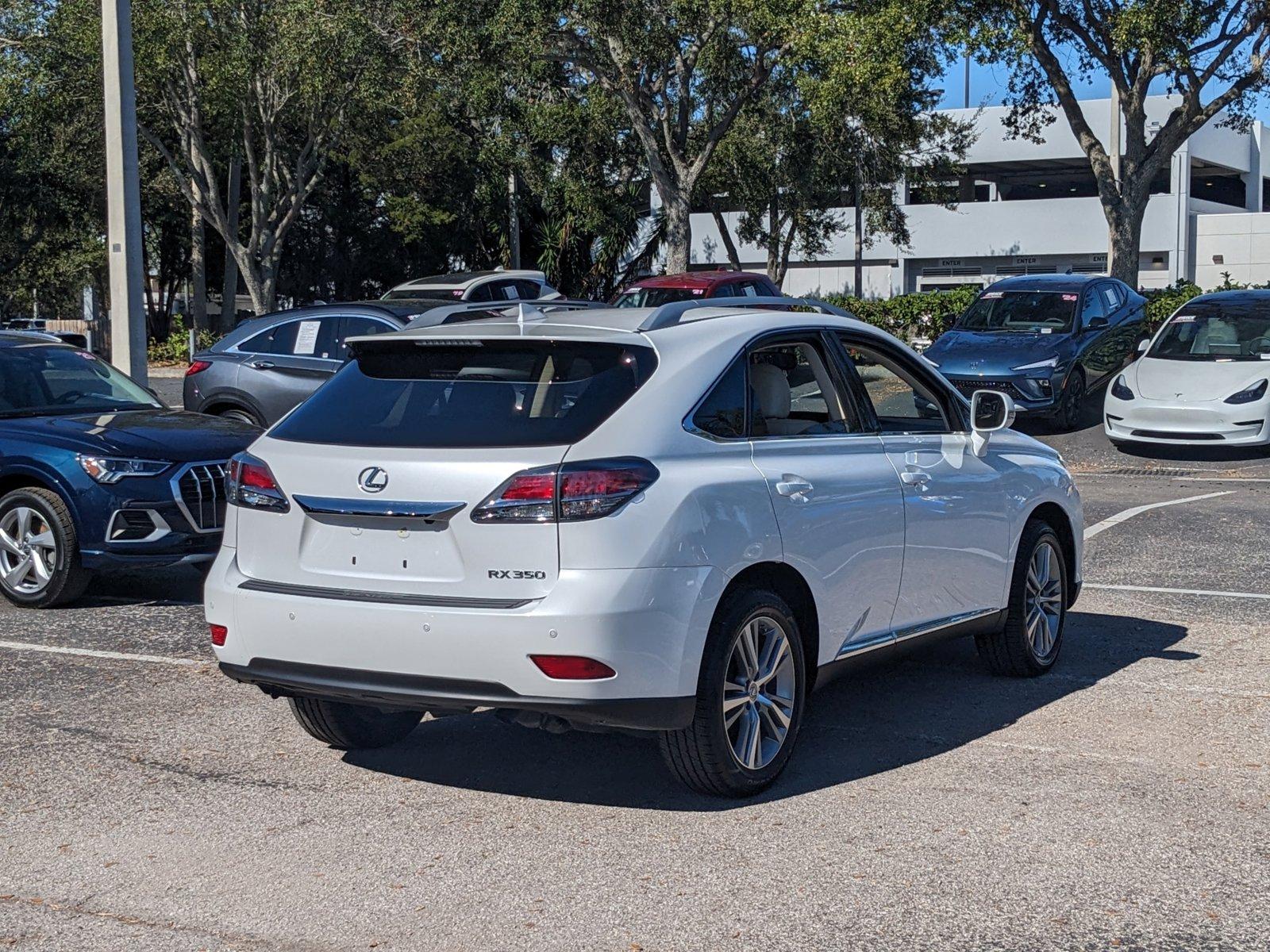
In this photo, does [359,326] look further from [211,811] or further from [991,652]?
[211,811]

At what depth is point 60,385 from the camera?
418 inches

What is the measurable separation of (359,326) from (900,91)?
552 inches

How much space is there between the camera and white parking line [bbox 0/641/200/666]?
798 centimetres

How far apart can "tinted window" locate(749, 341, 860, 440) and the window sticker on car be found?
1001 cm

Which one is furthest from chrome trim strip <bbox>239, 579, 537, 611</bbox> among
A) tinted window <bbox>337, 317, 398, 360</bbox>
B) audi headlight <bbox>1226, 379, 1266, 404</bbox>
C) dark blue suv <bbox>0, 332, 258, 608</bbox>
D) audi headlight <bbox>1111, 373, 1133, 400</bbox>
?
audi headlight <bbox>1111, 373, 1133, 400</bbox>

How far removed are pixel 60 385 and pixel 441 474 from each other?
6.27m

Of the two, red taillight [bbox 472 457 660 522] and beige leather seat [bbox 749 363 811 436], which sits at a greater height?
beige leather seat [bbox 749 363 811 436]

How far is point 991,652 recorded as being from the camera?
24.7ft

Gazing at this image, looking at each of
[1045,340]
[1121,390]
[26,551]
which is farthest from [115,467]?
[1045,340]

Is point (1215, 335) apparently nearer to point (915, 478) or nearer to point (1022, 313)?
point (1022, 313)

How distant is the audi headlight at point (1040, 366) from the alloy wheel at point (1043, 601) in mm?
12727

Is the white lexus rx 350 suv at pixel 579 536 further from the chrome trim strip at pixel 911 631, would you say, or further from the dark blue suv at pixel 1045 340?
the dark blue suv at pixel 1045 340

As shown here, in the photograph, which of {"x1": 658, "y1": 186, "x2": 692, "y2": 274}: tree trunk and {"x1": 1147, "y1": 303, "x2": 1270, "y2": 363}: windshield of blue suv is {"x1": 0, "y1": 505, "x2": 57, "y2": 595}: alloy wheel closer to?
{"x1": 1147, "y1": 303, "x2": 1270, "y2": 363}: windshield of blue suv

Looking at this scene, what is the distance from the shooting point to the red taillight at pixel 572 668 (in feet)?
16.6
